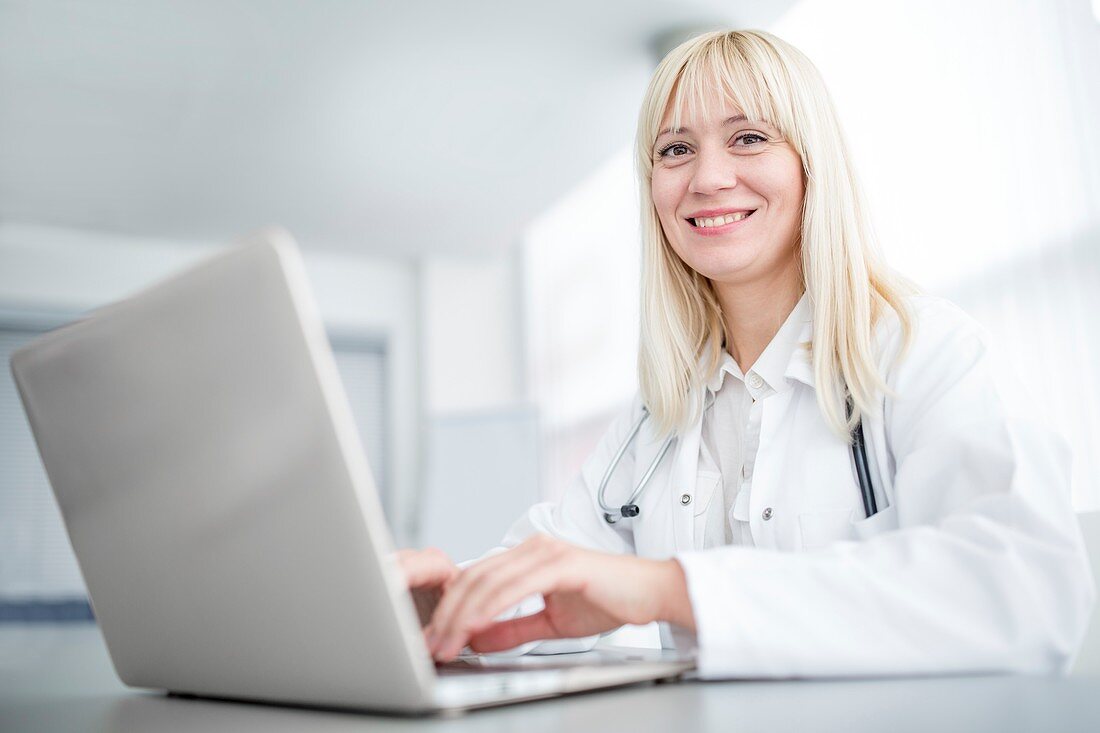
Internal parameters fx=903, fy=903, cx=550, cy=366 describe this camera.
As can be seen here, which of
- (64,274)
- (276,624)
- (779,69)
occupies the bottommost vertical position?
(276,624)

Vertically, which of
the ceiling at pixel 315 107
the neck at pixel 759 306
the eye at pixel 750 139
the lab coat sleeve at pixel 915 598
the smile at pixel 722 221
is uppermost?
the ceiling at pixel 315 107

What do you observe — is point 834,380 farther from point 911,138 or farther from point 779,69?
point 911,138

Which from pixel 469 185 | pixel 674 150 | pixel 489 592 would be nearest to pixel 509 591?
pixel 489 592

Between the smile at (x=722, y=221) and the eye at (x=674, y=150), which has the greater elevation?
the eye at (x=674, y=150)

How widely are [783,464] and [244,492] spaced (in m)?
0.72

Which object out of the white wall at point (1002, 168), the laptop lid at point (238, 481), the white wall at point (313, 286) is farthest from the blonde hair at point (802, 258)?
the white wall at point (313, 286)

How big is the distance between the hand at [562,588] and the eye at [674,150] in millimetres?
821

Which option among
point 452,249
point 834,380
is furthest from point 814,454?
point 452,249

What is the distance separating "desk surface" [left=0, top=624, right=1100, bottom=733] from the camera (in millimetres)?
479

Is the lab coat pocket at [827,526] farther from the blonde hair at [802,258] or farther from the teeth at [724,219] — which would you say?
the teeth at [724,219]

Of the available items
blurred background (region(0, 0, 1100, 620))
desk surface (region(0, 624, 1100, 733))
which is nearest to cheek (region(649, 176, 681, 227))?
blurred background (region(0, 0, 1100, 620))

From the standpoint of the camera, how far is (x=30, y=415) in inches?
29.5

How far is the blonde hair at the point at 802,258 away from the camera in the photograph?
3.56ft

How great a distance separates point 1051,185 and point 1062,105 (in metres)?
0.22
